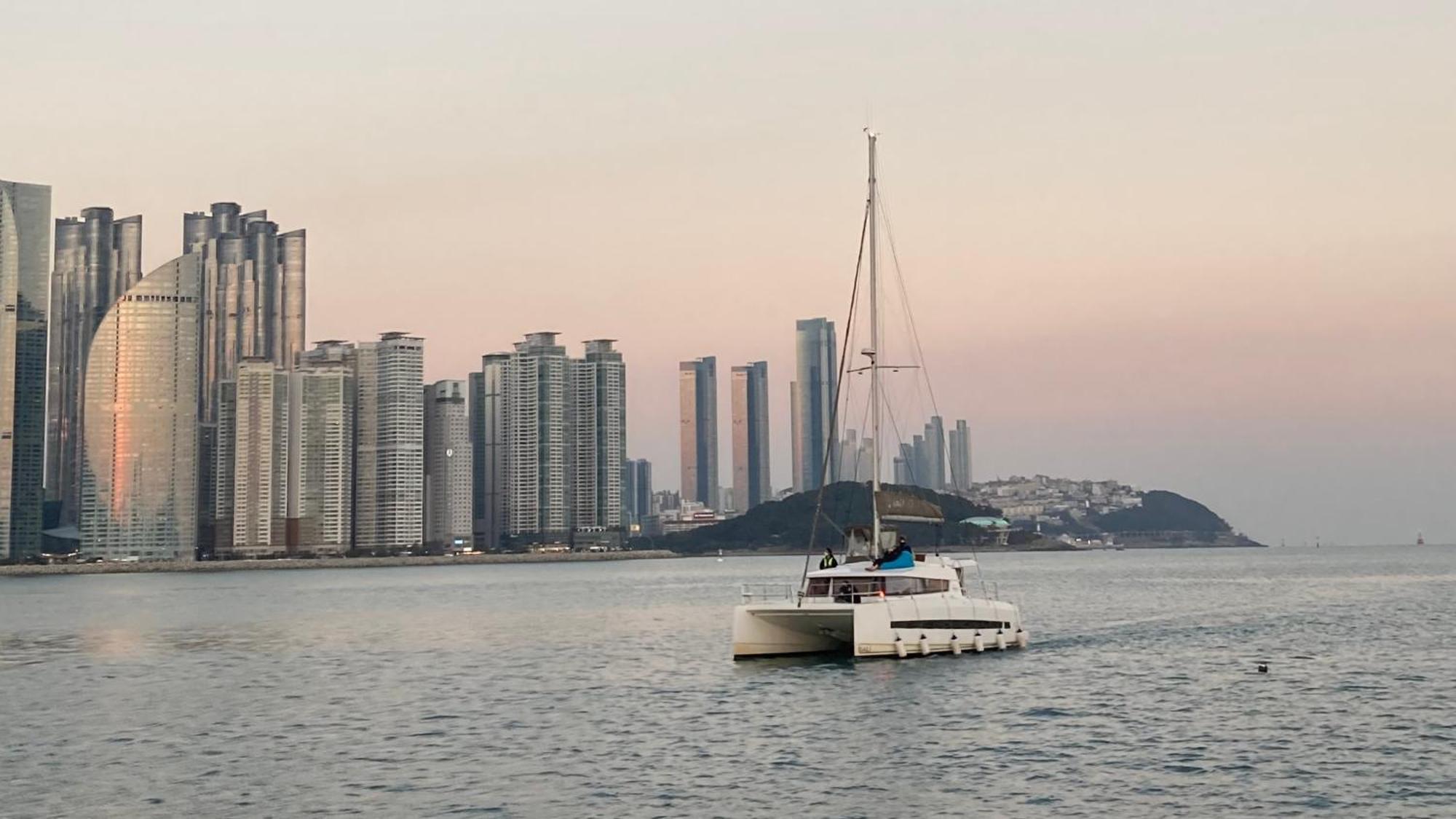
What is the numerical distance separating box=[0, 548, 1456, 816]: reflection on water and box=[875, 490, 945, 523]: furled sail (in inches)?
193

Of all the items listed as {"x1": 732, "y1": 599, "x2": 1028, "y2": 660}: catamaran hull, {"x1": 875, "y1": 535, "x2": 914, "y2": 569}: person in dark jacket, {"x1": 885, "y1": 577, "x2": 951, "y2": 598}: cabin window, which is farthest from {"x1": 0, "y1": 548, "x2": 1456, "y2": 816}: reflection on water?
{"x1": 875, "y1": 535, "x2": 914, "y2": 569}: person in dark jacket

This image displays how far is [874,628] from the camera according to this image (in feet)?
142

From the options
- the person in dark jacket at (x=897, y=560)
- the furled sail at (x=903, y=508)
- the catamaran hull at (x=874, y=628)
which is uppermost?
the furled sail at (x=903, y=508)

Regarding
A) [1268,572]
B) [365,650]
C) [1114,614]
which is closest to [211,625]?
[365,650]

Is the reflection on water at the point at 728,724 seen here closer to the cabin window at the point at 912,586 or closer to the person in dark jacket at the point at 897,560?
the cabin window at the point at 912,586

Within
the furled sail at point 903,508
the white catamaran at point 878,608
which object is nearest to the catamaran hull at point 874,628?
the white catamaran at point 878,608

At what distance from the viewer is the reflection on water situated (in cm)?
2559

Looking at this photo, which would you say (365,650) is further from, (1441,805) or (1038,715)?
(1441,805)

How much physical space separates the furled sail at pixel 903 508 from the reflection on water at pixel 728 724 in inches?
193

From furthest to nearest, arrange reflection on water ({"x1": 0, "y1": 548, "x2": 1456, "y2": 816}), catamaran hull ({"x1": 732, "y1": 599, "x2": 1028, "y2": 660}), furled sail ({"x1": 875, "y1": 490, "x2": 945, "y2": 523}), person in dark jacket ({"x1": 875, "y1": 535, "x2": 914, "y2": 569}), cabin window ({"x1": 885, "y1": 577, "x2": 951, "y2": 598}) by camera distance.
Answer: furled sail ({"x1": 875, "y1": 490, "x2": 945, "y2": 523}) < cabin window ({"x1": 885, "y1": 577, "x2": 951, "y2": 598}) < person in dark jacket ({"x1": 875, "y1": 535, "x2": 914, "y2": 569}) < catamaran hull ({"x1": 732, "y1": 599, "x2": 1028, "y2": 660}) < reflection on water ({"x1": 0, "y1": 548, "x2": 1456, "y2": 816})

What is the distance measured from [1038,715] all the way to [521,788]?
1353cm

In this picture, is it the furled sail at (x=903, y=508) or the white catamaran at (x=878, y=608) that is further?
the furled sail at (x=903, y=508)

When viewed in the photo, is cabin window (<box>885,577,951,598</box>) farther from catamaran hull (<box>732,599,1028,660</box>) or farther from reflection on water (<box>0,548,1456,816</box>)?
reflection on water (<box>0,548,1456,816</box>)

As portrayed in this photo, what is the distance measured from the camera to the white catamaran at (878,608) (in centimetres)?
4334
